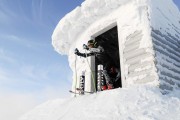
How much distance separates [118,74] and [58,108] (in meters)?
4.52

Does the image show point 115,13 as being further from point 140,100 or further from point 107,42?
point 140,100

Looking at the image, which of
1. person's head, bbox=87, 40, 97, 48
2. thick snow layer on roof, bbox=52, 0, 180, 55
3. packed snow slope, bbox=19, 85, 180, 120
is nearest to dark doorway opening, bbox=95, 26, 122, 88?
thick snow layer on roof, bbox=52, 0, 180, 55

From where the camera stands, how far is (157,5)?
694 cm

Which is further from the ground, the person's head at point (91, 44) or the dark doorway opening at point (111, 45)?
the dark doorway opening at point (111, 45)

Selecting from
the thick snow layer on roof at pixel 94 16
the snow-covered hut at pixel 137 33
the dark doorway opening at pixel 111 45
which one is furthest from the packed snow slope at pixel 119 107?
the dark doorway opening at pixel 111 45

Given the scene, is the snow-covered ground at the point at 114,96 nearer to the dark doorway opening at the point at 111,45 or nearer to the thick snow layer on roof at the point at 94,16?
the thick snow layer on roof at the point at 94,16

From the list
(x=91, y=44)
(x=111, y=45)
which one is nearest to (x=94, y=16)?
(x=91, y=44)

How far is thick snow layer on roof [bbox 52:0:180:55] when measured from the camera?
6.59 meters

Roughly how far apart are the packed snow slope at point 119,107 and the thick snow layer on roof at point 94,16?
2555mm

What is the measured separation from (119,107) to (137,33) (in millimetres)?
2924

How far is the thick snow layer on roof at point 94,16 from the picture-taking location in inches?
259

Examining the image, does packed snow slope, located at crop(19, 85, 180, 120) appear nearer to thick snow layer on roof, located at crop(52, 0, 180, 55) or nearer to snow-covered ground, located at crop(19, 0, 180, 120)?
snow-covered ground, located at crop(19, 0, 180, 120)

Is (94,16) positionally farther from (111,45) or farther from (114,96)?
(114,96)

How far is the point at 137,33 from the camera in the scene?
6.27 m
